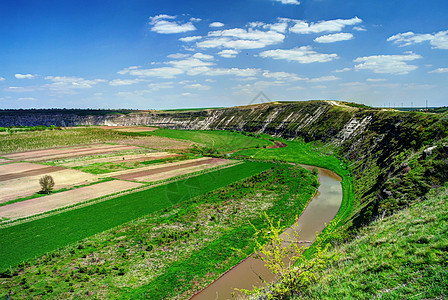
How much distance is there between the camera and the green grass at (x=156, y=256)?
1986 cm

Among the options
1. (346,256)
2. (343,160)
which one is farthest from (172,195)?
(343,160)

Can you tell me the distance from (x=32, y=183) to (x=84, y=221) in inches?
1051

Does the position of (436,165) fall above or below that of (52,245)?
above

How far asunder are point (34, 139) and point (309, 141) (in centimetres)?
11097

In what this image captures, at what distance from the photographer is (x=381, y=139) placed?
5519 centimetres

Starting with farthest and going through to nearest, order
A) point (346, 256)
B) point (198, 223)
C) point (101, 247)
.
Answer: point (198, 223) → point (101, 247) → point (346, 256)

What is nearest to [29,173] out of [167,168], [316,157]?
[167,168]

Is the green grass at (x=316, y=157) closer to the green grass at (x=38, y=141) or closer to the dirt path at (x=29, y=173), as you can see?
the dirt path at (x=29, y=173)

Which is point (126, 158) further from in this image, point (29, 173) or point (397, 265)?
point (397, 265)

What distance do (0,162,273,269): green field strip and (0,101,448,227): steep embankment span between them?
25886 mm

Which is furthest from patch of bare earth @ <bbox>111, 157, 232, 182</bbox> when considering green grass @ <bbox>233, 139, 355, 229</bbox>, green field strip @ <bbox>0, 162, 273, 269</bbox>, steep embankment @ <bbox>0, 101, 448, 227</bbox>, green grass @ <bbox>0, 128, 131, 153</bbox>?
green grass @ <bbox>0, 128, 131, 153</bbox>

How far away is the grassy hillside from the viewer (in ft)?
33.5

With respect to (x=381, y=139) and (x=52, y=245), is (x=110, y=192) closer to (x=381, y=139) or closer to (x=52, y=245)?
(x=52, y=245)

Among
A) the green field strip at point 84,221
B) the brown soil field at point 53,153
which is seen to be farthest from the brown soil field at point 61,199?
the brown soil field at point 53,153
